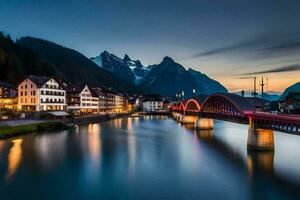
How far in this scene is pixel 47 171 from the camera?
114 ft

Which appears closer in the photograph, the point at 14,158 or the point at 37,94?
the point at 14,158

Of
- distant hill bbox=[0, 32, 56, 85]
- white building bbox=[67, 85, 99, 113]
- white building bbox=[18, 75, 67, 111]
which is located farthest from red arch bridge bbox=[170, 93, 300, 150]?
distant hill bbox=[0, 32, 56, 85]

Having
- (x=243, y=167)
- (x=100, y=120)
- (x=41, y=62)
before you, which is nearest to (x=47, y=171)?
(x=243, y=167)

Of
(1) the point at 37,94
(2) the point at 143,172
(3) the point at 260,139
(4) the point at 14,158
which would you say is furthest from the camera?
(1) the point at 37,94

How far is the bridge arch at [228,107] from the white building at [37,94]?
44534 millimetres

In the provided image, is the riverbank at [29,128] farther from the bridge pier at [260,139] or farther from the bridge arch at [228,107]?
the bridge pier at [260,139]

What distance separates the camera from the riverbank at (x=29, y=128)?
195ft

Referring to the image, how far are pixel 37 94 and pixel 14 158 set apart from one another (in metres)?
49.4

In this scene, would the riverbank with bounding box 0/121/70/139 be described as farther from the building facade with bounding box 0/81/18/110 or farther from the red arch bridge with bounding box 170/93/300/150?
the red arch bridge with bounding box 170/93/300/150

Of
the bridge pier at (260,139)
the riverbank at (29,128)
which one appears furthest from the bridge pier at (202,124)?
the bridge pier at (260,139)

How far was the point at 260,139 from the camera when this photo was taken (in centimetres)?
4625

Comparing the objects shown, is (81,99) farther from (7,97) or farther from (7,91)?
(7,97)

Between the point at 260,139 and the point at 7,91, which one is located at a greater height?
the point at 7,91

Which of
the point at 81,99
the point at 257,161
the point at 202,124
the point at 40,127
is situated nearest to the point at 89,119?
the point at 81,99
